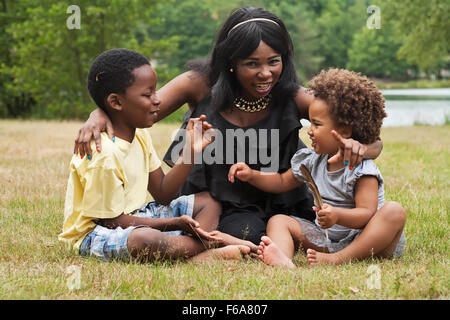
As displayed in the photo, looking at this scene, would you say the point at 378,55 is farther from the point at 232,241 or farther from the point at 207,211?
the point at 232,241

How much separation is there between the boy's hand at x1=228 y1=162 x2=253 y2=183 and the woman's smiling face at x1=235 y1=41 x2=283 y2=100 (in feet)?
1.58

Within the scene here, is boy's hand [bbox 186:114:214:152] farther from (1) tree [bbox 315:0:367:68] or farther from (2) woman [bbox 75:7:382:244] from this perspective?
(1) tree [bbox 315:0:367:68]

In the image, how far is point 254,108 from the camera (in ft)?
12.7

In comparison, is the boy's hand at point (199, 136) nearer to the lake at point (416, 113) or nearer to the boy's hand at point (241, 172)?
A: the boy's hand at point (241, 172)

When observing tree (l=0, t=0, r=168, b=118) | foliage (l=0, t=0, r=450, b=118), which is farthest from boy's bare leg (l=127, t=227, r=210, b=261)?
tree (l=0, t=0, r=168, b=118)

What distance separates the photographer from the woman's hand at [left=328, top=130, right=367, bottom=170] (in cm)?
312

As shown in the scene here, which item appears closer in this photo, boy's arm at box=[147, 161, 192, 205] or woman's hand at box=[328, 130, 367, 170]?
woman's hand at box=[328, 130, 367, 170]

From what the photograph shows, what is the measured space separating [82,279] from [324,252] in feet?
4.65

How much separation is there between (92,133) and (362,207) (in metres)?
1.51

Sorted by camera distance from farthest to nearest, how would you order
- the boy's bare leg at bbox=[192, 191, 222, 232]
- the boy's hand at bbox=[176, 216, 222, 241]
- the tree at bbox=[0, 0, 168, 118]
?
1. the tree at bbox=[0, 0, 168, 118]
2. the boy's bare leg at bbox=[192, 191, 222, 232]
3. the boy's hand at bbox=[176, 216, 222, 241]

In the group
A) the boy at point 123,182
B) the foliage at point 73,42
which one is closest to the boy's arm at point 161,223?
the boy at point 123,182

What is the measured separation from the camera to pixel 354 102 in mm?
3234

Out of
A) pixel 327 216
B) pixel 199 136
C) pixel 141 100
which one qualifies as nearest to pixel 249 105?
pixel 199 136
